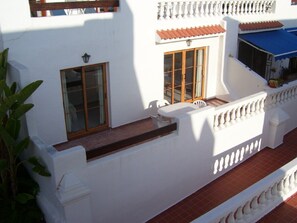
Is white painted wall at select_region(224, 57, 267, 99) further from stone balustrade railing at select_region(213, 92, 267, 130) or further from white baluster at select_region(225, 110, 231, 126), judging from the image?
white baluster at select_region(225, 110, 231, 126)

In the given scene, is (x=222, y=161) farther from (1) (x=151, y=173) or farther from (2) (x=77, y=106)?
(2) (x=77, y=106)

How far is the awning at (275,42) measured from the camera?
669 inches

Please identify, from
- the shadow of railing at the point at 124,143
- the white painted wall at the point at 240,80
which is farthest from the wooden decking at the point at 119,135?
the white painted wall at the point at 240,80

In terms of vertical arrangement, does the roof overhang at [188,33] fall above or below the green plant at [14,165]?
above

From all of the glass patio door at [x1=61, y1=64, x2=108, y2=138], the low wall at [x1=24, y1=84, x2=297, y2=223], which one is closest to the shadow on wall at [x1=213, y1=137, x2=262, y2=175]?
the low wall at [x1=24, y1=84, x2=297, y2=223]

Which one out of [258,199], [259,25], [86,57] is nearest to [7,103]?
[86,57]

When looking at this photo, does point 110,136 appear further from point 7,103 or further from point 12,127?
point 7,103

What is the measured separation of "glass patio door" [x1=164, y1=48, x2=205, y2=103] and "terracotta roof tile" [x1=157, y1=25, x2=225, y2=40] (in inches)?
42.1

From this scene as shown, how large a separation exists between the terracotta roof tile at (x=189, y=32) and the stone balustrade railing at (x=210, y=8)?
23.3 inches

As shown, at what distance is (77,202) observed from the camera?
7.91 metres

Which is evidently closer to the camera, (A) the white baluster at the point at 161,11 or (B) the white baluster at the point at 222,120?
(B) the white baluster at the point at 222,120

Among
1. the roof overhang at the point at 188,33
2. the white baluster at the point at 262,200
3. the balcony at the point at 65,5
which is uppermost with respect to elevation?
the balcony at the point at 65,5

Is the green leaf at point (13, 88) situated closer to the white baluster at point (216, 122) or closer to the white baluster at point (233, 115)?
the white baluster at point (216, 122)

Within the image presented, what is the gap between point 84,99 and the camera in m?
13.2
